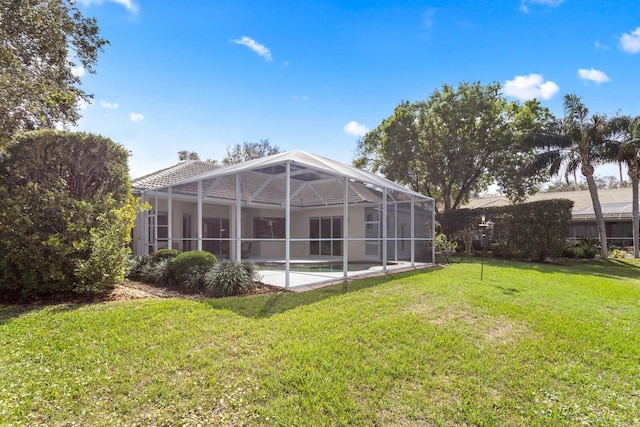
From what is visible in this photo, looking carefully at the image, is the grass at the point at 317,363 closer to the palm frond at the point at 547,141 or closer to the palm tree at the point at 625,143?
the palm frond at the point at 547,141

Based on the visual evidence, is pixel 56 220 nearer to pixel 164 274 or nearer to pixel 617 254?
pixel 164 274

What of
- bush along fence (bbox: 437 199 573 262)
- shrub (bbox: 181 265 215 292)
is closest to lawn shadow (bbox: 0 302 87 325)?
shrub (bbox: 181 265 215 292)

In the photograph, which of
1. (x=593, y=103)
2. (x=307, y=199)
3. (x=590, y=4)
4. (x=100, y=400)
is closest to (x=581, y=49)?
(x=590, y=4)

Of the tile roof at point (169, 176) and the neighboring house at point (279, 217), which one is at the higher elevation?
the tile roof at point (169, 176)

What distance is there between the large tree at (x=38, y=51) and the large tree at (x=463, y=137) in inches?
628

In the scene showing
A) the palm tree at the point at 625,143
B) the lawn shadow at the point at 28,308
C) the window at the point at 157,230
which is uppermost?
the palm tree at the point at 625,143

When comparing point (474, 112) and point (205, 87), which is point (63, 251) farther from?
point (474, 112)

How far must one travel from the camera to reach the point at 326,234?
17.3 metres

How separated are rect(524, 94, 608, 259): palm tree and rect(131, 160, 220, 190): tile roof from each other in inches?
682

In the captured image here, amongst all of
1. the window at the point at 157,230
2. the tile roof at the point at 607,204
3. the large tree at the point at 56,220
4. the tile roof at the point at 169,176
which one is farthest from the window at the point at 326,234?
the tile roof at the point at 607,204

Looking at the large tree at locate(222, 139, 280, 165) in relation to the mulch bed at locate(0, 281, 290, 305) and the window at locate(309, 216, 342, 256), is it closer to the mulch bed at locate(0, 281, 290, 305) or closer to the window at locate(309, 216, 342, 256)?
the window at locate(309, 216, 342, 256)

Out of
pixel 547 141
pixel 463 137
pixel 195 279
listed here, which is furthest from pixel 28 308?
pixel 547 141

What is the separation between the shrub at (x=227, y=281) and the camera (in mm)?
7008

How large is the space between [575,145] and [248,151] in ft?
102
